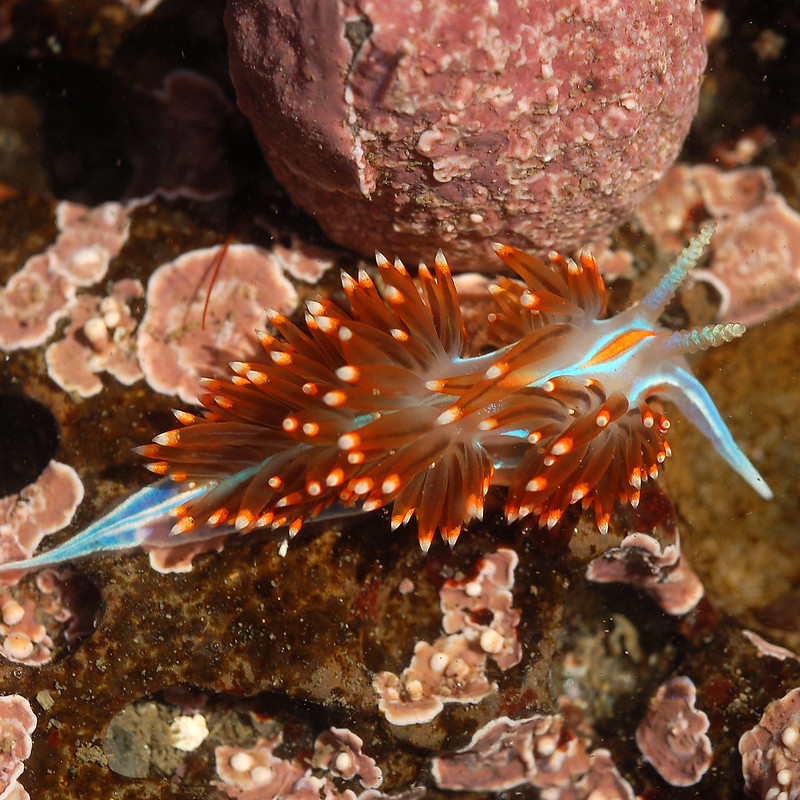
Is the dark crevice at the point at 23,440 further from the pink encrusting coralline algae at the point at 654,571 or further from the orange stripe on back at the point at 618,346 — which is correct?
the pink encrusting coralline algae at the point at 654,571

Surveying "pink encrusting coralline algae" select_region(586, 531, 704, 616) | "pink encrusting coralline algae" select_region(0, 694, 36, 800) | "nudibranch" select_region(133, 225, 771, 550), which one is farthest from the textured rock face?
"pink encrusting coralline algae" select_region(0, 694, 36, 800)

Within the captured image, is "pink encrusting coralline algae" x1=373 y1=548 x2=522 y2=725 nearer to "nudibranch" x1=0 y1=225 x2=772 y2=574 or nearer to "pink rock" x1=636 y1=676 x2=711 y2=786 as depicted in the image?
"nudibranch" x1=0 y1=225 x2=772 y2=574

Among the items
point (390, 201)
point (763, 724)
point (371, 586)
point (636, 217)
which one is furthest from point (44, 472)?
point (763, 724)

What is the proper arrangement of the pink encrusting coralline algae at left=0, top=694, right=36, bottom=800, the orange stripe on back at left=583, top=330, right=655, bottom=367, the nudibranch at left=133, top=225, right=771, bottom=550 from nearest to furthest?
the nudibranch at left=133, top=225, right=771, bottom=550 → the orange stripe on back at left=583, top=330, right=655, bottom=367 → the pink encrusting coralline algae at left=0, top=694, right=36, bottom=800

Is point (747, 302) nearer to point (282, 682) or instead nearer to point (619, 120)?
point (619, 120)

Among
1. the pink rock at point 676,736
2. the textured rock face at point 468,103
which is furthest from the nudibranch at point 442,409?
the pink rock at point 676,736

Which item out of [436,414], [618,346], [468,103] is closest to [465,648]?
[436,414]
